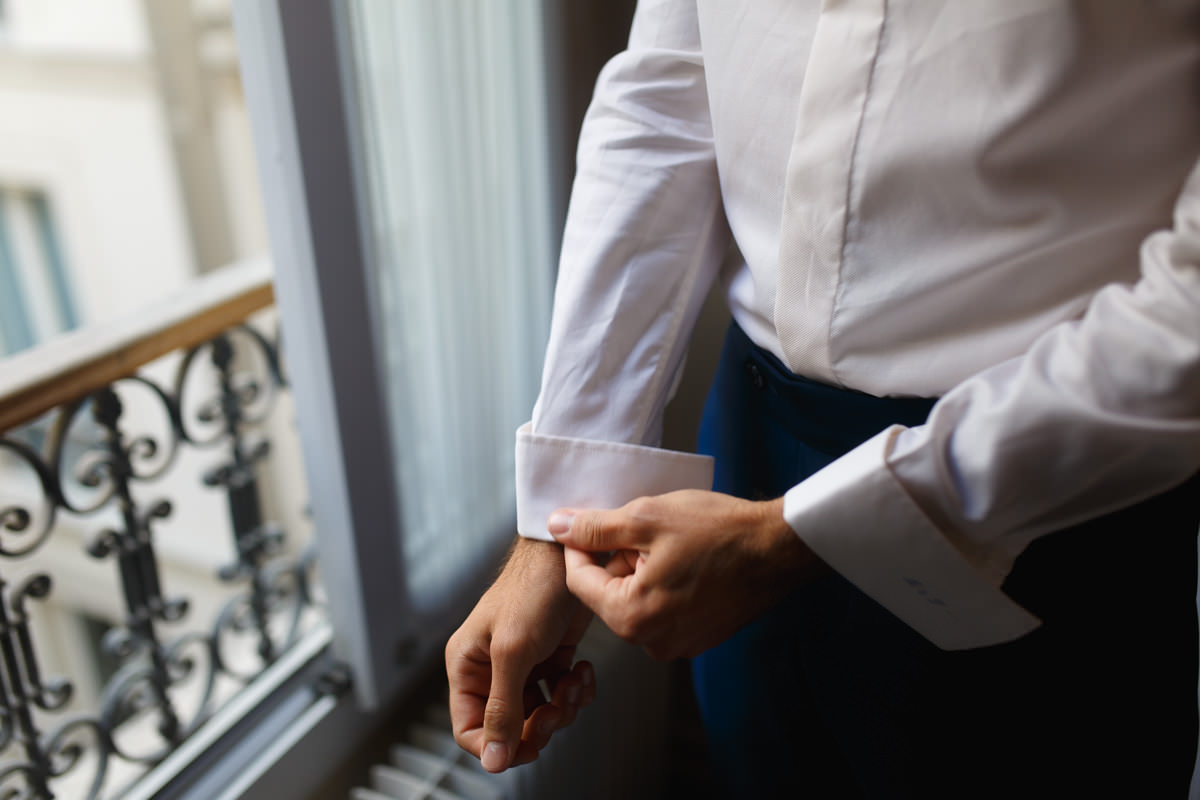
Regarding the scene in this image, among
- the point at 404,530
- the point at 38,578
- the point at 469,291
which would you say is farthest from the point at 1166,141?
the point at 38,578

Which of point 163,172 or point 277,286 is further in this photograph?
point 163,172

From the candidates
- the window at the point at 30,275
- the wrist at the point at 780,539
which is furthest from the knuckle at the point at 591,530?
the window at the point at 30,275

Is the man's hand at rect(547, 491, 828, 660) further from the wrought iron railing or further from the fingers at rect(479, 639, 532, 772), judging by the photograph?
the wrought iron railing

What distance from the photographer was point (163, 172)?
13.6 ft

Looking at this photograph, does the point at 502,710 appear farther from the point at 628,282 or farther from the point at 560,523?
the point at 628,282

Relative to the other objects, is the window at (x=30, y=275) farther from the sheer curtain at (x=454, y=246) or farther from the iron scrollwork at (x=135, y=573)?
the sheer curtain at (x=454, y=246)

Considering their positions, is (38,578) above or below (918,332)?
below

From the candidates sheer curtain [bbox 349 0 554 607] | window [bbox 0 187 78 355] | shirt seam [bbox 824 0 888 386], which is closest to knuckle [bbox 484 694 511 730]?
shirt seam [bbox 824 0 888 386]

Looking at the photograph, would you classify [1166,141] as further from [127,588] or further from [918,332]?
[127,588]

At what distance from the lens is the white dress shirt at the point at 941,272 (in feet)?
1.53

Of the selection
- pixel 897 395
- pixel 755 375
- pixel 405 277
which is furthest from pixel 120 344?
pixel 897 395

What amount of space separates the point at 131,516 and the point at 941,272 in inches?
39.9

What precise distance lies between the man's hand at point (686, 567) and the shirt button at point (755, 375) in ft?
0.53

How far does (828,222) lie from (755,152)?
0.31 feet
